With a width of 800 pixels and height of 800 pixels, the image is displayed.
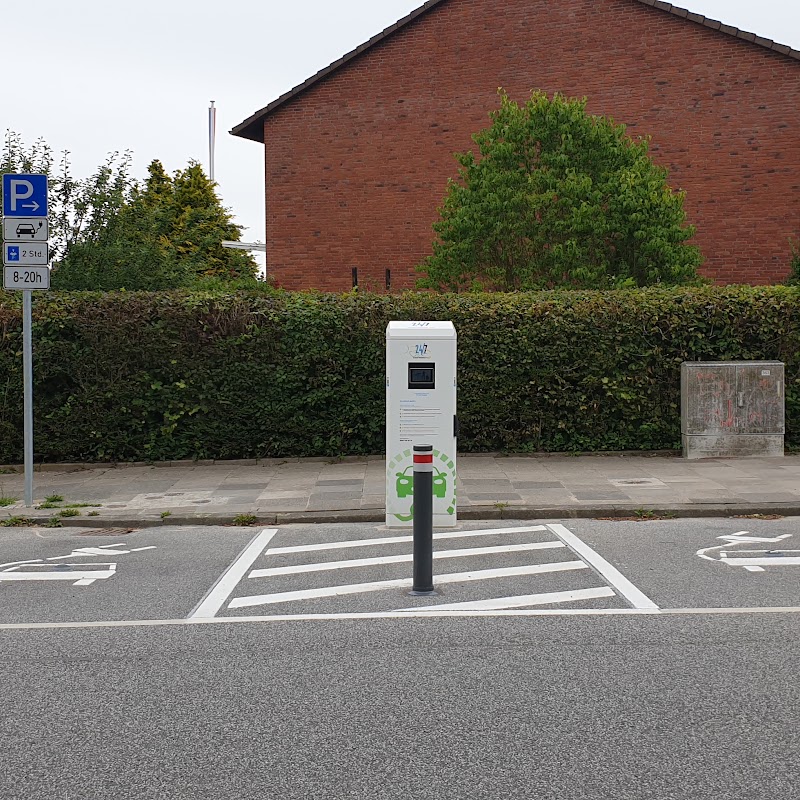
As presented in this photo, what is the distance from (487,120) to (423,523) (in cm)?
1961

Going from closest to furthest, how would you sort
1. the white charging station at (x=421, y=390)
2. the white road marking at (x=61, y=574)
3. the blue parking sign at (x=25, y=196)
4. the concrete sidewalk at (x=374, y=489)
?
the white road marking at (x=61, y=574) < the white charging station at (x=421, y=390) < the concrete sidewalk at (x=374, y=489) < the blue parking sign at (x=25, y=196)

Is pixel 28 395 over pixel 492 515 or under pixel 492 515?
over

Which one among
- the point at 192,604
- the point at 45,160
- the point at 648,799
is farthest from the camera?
the point at 45,160

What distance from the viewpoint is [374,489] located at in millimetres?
11352

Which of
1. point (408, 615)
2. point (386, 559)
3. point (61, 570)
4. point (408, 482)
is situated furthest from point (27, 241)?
point (408, 615)

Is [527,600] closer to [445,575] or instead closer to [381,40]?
[445,575]

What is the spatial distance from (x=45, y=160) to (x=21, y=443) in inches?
243

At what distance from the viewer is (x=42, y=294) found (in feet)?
44.7

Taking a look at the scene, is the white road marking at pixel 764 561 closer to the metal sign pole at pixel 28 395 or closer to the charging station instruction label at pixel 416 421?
the charging station instruction label at pixel 416 421

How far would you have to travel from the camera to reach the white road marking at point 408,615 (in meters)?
6.04

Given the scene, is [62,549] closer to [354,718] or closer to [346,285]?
[354,718]

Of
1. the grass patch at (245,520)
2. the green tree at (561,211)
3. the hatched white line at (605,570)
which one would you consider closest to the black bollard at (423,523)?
the hatched white line at (605,570)

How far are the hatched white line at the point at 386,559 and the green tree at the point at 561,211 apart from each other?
424 inches

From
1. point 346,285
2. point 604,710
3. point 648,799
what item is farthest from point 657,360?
point 346,285
